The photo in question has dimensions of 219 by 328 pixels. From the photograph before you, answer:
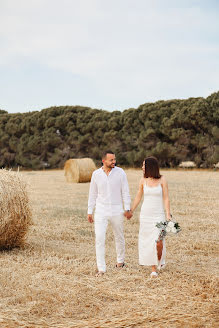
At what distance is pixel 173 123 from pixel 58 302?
841 inches

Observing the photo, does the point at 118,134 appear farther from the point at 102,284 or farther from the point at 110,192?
the point at 102,284

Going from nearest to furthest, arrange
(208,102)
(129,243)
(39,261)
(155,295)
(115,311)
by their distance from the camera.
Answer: (115,311) → (155,295) → (39,261) → (129,243) → (208,102)

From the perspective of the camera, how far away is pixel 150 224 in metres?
5.32

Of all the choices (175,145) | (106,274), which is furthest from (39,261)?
(175,145)

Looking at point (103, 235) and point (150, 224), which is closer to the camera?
point (150, 224)

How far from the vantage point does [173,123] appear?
24969 mm

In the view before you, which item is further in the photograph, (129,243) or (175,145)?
(175,145)

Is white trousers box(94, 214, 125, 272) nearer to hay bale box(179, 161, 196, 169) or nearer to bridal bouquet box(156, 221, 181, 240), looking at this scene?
bridal bouquet box(156, 221, 181, 240)

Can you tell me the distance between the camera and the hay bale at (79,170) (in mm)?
18578

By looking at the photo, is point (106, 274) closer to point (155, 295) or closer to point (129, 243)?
point (155, 295)

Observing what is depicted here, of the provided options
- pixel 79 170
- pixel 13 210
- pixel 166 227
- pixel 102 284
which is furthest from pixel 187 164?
pixel 102 284

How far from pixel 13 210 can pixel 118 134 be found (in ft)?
68.9

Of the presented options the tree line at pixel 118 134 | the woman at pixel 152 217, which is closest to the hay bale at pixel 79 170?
the tree line at pixel 118 134

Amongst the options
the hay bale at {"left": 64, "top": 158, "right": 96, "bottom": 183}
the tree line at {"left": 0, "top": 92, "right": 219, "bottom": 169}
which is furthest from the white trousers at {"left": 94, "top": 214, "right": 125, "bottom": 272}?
the tree line at {"left": 0, "top": 92, "right": 219, "bottom": 169}
